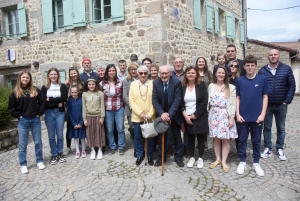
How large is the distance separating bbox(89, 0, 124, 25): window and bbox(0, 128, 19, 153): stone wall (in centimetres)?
389

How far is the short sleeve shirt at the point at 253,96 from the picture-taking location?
11.8ft

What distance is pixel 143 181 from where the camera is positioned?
3.53 meters

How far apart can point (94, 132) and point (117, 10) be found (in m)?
4.00

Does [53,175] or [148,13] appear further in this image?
[148,13]

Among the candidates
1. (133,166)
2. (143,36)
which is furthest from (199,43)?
(133,166)

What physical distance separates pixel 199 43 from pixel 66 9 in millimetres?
4440

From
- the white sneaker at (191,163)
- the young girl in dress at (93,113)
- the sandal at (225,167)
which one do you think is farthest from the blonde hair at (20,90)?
the sandal at (225,167)

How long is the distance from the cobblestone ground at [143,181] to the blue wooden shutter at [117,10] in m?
4.24

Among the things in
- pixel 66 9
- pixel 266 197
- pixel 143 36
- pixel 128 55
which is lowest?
pixel 266 197

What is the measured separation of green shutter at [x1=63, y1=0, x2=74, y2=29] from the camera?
773cm

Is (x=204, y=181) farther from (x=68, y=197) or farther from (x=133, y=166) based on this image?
(x=68, y=197)

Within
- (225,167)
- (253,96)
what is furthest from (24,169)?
(253,96)

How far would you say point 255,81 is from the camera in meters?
3.63

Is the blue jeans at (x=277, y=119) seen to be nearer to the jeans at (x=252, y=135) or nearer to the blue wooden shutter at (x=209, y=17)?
the jeans at (x=252, y=135)
